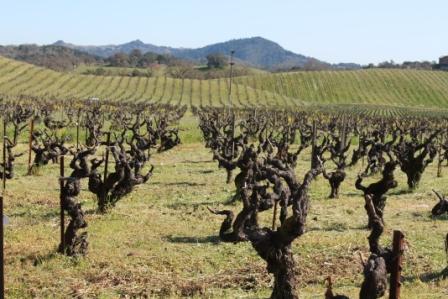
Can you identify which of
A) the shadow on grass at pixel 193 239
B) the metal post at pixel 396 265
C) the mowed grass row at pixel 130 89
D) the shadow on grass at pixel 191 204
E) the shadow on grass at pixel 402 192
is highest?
the mowed grass row at pixel 130 89

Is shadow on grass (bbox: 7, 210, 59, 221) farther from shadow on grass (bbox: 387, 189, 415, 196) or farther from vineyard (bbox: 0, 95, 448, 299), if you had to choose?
shadow on grass (bbox: 387, 189, 415, 196)

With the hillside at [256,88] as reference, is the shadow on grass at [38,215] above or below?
below

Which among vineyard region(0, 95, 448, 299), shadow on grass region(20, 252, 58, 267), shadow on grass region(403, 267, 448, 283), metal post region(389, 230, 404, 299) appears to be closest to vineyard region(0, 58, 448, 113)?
vineyard region(0, 95, 448, 299)

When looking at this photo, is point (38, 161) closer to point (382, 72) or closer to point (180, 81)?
point (180, 81)

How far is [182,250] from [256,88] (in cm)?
12669

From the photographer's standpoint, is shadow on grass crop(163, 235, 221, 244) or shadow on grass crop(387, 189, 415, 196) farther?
shadow on grass crop(387, 189, 415, 196)

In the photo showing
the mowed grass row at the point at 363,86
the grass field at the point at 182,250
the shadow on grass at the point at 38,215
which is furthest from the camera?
the mowed grass row at the point at 363,86

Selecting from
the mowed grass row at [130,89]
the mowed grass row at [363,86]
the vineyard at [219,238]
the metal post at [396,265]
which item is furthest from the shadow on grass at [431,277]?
the mowed grass row at [363,86]

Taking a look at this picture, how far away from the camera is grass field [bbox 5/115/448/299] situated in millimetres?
11312

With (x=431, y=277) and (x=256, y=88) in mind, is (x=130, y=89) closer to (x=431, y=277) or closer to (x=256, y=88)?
(x=256, y=88)

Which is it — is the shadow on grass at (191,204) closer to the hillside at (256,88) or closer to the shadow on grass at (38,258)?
the shadow on grass at (38,258)

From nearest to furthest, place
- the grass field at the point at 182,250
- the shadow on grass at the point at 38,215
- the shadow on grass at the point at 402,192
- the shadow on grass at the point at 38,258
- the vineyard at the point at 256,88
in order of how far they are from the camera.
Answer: the grass field at the point at 182,250
the shadow on grass at the point at 38,258
the shadow on grass at the point at 38,215
the shadow on grass at the point at 402,192
the vineyard at the point at 256,88

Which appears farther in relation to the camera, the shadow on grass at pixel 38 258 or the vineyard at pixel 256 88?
the vineyard at pixel 256 88

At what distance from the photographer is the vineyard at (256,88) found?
112125 mm
